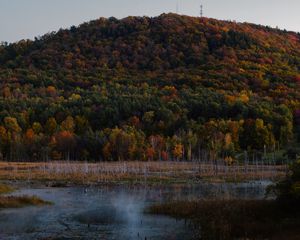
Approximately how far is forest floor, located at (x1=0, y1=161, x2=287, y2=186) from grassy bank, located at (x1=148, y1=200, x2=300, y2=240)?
108 feet

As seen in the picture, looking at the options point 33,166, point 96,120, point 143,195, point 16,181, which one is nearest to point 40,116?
point 96,120

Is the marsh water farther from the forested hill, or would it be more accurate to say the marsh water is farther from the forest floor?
the forested hill

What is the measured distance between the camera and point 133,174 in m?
82.8

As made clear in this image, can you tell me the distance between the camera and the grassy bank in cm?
3075

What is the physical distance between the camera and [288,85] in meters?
157

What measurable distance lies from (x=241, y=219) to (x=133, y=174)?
48632 millimetres

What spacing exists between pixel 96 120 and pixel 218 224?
336 ft

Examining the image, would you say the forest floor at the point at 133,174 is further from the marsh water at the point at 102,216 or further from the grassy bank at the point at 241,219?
the grassy bank at the point at 241,219

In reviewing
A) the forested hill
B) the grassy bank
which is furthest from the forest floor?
the grassy bank

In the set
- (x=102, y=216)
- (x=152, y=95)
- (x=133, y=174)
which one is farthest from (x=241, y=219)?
(x=152, y=95)

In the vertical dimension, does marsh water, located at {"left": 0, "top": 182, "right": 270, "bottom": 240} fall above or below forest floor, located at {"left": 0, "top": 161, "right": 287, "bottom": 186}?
below

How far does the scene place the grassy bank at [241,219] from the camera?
30.8 meters

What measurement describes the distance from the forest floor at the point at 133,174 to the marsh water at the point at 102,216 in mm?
11173

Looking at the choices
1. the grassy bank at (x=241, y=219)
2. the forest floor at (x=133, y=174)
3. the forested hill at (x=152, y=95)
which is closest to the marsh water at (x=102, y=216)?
the grassy bank at (x=241, y=219)
